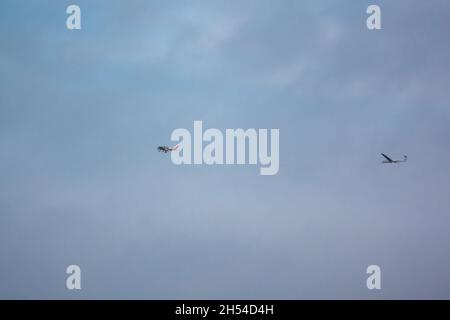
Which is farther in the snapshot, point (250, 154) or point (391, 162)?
point (391, 162)

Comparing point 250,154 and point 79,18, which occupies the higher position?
point 79,18
